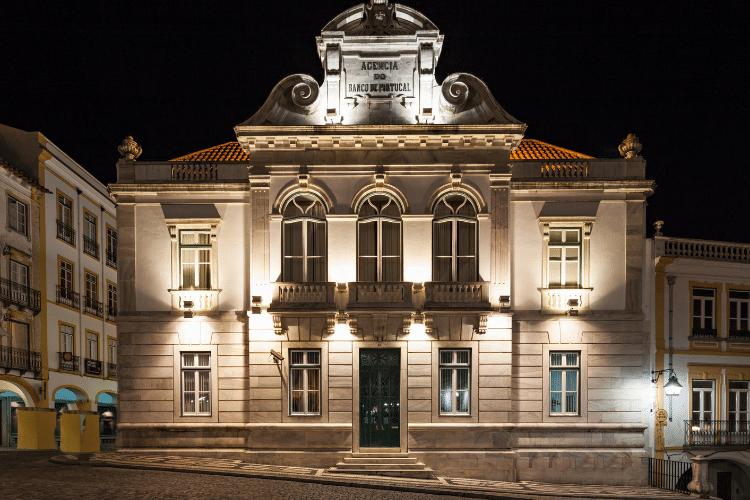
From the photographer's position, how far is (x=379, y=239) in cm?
2019

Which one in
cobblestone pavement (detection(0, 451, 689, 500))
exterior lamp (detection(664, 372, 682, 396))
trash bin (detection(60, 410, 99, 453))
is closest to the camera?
cobblestone pavement (detection(0, 451, 689, 500))

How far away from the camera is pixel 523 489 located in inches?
708

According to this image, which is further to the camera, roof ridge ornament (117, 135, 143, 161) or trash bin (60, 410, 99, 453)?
trash bin (60, 410, 99, 453)

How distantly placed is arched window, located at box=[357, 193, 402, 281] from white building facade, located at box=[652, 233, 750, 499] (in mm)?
8932

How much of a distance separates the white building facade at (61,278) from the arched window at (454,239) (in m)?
A: 17.7

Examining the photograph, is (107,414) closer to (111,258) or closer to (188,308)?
(111,258)

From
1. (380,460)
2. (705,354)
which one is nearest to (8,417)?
(380,460)

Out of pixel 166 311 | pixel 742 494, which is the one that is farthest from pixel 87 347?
pixel 742 494

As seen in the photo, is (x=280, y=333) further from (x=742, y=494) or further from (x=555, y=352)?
(x=742, y=494)

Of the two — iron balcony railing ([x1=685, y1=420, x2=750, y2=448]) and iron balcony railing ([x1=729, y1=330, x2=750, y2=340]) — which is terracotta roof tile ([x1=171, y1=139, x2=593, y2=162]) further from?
iron balcony railing ([x1=685, y1=420, x2=750, y2=448])

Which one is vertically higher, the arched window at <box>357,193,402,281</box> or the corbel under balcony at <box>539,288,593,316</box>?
the arched window at <box>357,193,402,281</box>

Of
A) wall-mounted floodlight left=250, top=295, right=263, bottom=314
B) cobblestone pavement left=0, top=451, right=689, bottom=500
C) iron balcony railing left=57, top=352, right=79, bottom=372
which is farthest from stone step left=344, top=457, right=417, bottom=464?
iron balcony railing left=57, top=352, right=79, bottom=372

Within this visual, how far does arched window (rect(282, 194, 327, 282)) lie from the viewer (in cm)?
2030

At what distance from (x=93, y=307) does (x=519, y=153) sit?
23.0m
